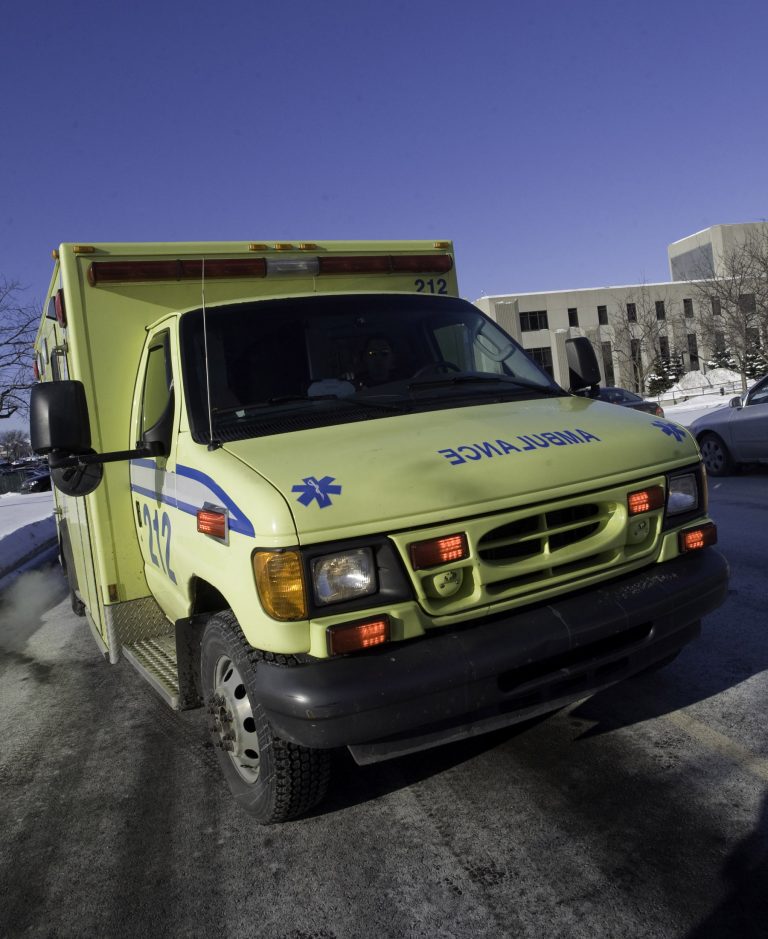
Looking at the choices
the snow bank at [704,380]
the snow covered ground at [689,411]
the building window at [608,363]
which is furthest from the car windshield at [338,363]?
the building window at [608,363]

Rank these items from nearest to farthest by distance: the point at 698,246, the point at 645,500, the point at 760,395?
the point at 645,500 → the point at 760,395 → the point at 698,246

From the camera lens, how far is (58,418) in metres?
3.48

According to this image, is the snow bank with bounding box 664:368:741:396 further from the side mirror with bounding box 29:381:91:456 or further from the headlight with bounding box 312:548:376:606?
the headlight with bounding box 312:548:376:606

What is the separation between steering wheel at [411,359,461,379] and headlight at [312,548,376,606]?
1.46 meters

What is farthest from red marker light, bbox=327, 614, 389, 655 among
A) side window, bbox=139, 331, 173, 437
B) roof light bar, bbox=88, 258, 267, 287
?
roof light bar, bbox=88, 258, 267, 287

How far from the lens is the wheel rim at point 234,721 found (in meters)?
3.23

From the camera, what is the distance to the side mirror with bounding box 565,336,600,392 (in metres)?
4.68

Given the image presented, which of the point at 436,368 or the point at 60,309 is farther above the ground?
the point at 60,309

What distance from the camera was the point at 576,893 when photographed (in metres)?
2.60

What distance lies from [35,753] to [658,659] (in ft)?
10.9

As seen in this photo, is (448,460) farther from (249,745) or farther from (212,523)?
(249,745)

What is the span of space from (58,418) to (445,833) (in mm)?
2340

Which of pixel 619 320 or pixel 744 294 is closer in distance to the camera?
pixel 744 294

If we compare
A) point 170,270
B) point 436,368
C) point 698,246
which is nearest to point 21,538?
point 170,270
